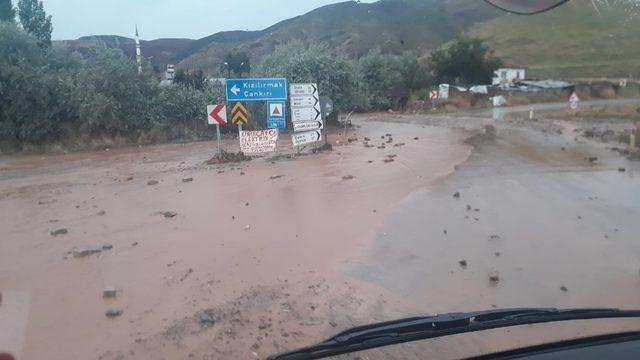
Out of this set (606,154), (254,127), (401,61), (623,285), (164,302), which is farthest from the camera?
(401,61)

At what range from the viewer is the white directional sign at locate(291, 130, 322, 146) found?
689 inches

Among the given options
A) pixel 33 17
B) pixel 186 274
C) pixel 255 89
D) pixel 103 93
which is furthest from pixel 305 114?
pixel 33 17

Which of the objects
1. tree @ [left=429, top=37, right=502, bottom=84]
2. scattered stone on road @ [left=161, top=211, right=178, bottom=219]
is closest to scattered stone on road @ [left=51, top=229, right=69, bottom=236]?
scattered stone on road @ [left=161, top=211, right=178, bottom=219]

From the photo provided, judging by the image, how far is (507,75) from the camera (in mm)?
55281

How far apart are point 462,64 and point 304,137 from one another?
39.6 meters

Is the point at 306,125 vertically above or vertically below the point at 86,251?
Answer: above

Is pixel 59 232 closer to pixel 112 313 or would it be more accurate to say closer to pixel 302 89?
pixel 112 313

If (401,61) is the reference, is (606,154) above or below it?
below

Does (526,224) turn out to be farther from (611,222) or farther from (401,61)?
(401,61)

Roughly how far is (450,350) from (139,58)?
1070 inches

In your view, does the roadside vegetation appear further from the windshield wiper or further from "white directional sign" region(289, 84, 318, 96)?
the windshield wiper

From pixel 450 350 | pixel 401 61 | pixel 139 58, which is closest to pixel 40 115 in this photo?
pixel 139 58

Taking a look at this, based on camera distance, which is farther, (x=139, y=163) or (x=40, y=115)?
(x=40, y=115)

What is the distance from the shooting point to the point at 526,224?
9398 mm
